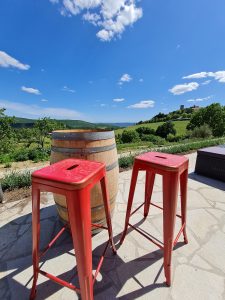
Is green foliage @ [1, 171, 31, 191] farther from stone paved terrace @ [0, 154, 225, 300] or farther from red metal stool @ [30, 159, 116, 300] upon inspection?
red metal stool @ [30, 159, 116, 300]

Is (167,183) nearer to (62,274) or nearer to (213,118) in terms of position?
(62,274)

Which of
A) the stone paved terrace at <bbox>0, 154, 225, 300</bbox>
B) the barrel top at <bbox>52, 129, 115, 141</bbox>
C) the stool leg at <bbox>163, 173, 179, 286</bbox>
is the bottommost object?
the stone paved terrace at <bbox>0, 154, 225, 300</bbox>

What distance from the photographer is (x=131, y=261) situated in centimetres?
194

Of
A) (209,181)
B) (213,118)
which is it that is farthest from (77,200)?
(213,118)

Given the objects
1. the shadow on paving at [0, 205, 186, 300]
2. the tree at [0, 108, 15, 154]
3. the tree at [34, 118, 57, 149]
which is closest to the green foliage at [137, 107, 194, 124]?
the tree at [34, 118, 57, 149]

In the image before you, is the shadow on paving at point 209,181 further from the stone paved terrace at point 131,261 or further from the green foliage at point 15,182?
the green foliage at point 15,182

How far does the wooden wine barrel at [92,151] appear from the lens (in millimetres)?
1923

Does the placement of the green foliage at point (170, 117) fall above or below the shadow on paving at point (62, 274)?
above

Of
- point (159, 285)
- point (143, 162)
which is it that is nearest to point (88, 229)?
point (143, 162)

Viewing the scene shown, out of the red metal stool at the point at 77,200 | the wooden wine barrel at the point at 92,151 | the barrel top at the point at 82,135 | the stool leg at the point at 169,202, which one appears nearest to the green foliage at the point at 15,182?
the wooden wine barrel at the point at 92,151

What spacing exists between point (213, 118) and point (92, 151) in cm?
2932

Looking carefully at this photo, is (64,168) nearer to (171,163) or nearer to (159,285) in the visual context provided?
(171,163)

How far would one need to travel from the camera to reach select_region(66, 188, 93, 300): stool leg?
116cm

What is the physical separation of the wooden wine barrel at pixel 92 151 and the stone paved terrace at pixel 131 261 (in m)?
0.47
